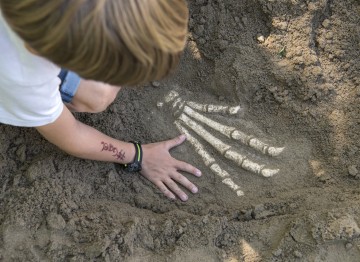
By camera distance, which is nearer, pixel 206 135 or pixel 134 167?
pixel 134 167

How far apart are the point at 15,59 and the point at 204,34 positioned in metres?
1.10

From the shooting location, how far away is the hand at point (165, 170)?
221 centimetres

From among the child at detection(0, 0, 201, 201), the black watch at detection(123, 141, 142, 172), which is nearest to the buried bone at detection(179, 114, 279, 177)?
the black watch at detection(123, 141, 142, 172)

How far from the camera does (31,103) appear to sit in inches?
66.3

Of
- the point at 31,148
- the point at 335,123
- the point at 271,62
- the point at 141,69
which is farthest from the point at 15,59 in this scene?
the point at 335,123

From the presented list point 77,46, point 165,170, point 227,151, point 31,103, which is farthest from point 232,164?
point 77,46

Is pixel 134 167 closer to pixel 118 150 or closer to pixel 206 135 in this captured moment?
pixel 118 150

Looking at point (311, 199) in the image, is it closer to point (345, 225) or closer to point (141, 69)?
point (345, 225)

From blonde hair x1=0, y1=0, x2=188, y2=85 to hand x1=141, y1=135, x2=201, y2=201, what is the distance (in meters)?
0.89

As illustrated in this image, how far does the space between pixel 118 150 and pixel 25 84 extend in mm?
615

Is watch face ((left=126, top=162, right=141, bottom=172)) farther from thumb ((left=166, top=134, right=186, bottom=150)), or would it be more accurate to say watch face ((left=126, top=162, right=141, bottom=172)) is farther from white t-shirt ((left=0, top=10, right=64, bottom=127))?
Answer: white t-shirt ((left=0, top=10, right=64, bottom=127))

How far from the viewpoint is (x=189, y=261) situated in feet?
6.10

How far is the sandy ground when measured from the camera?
1870 millimetres

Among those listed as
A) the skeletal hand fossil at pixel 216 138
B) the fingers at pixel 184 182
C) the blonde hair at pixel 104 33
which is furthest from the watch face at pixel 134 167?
the blonde hair at pixel 104 33
